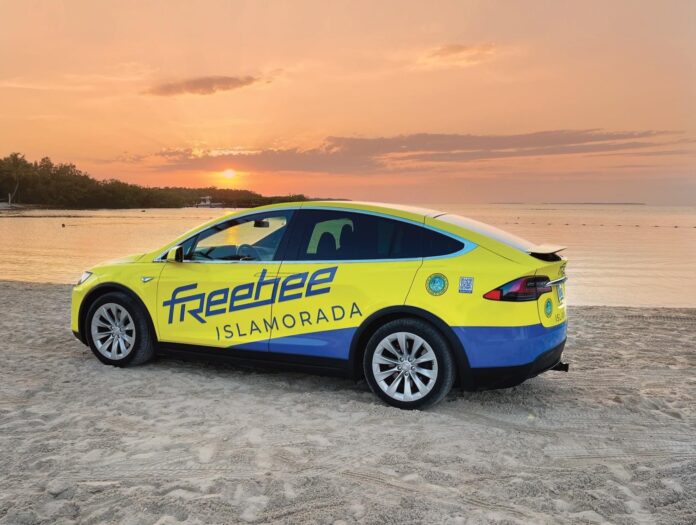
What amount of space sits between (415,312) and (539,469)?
1500 mm

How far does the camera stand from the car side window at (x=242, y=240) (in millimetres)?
5828

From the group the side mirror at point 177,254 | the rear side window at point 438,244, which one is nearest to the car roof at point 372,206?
the rear side window at point 438,244

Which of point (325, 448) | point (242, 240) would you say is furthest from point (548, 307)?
point (242, 240)

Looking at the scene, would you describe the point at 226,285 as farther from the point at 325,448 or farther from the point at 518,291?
the point at 518,291

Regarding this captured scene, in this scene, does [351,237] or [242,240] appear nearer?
[351,237]

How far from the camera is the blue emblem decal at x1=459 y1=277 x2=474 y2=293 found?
4.92 meters

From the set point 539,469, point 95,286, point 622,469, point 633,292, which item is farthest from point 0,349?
point 633,292

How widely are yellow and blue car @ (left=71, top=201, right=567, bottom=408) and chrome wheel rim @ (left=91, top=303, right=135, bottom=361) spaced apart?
6cm

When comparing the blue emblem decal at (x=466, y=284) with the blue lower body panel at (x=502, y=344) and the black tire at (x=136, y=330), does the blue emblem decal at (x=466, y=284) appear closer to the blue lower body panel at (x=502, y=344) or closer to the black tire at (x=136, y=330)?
the blue lower body panel at (x=502, y=344)

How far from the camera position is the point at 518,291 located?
4.82 meters

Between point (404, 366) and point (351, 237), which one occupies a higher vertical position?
point (351, 237)

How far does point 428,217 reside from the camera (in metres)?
5.36

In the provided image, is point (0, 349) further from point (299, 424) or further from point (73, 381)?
point (299, 424)

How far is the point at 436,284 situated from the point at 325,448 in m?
1.54
